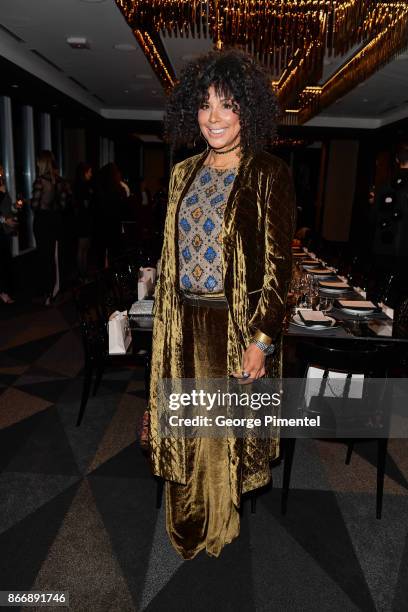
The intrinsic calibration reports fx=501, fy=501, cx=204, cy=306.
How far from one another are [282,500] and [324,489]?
34 cm

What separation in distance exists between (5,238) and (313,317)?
14.9ft

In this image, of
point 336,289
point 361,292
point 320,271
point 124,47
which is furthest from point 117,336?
point 124,47

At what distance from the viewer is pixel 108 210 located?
7.32m

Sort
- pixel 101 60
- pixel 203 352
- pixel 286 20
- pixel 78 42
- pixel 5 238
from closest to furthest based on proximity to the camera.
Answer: pixel 203 352
pixel 286 20
pixel 78 42
pixel 5 238
pixel 101 60

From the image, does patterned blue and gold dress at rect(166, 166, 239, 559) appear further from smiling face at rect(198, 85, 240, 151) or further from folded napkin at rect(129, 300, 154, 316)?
folded napkin at rect(129, 300, 154, 316)

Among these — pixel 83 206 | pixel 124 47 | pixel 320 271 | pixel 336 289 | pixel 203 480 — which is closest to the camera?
pixel 203 480

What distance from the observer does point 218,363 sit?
67.1 inches

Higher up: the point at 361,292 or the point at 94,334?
the point at 361,292

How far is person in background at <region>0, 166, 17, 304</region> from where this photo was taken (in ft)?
18.4

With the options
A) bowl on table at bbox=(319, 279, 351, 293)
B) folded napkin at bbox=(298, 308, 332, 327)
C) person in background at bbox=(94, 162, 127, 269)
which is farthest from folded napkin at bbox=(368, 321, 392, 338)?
person in background at bbox=(94, 162, 127, 269)

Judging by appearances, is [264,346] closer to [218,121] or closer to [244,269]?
[244,269]

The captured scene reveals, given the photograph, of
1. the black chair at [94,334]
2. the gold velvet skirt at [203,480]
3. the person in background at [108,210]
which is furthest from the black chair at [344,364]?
the person in background at [108,210]

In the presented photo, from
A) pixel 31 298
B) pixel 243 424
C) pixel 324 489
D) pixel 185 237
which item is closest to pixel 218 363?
pixel 243 424

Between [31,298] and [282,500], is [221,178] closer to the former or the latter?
[282,500]
